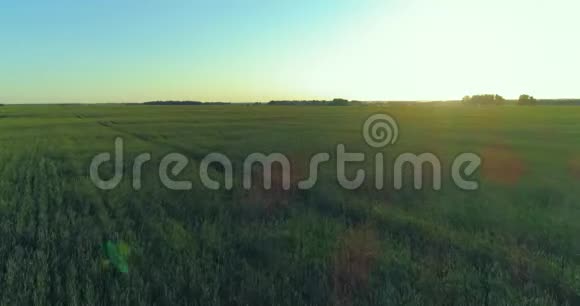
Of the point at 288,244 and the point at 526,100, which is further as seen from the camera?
the point at 526,100

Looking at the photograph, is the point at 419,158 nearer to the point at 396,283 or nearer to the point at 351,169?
the point at 351,169

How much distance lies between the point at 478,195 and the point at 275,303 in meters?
7.11

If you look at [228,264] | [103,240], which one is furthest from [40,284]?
[228,264]

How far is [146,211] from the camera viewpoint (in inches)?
297

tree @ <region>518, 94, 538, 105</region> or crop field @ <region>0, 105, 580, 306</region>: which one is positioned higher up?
tree @ <region>518, 94, 538, 105</region>

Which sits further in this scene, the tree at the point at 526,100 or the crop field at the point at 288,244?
the tree at the point at 526,100

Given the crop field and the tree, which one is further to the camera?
the tree

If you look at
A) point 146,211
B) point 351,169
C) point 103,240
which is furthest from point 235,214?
point 351,169

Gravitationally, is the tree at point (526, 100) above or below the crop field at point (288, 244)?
above

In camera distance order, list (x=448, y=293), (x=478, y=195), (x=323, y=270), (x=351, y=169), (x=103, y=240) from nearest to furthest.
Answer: (x=448, y=293) → (x=323, y=270) → (x=103, y=240) → (x=478, y=195) → (x=351, y=169)

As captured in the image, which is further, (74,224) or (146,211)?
(146,211)

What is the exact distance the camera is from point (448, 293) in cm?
433

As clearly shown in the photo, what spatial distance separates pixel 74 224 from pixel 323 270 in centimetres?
458

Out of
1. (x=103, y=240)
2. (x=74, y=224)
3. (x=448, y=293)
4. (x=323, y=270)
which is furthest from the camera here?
(x=74, y=224)
